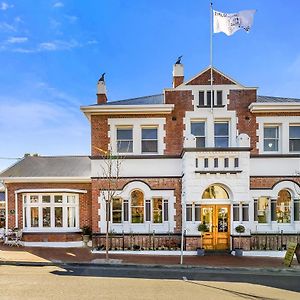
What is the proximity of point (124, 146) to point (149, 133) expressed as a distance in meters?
1.62

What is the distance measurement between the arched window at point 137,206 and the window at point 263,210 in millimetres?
6502

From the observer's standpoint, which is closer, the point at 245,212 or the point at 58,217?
the point at 245,212

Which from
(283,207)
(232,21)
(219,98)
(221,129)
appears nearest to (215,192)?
(221,129)

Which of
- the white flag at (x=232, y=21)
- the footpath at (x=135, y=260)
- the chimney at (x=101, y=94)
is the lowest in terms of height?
the footpath at (x=135, y=260)

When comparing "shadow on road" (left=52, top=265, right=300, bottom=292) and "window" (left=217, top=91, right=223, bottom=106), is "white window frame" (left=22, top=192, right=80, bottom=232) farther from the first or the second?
"window" (left=217, top=91, right=223, bottom=106)

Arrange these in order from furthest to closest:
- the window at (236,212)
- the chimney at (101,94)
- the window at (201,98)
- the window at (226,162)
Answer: the chimney at (101,94) → the window at (201,98) → the window at (226,162) → the window at (236,212)

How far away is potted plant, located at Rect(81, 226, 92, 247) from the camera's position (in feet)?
57.7

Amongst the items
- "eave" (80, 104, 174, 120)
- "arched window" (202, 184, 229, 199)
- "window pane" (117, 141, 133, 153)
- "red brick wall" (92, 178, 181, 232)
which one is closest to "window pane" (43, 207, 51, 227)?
"red brick wall" (92, 178, 181, 232)

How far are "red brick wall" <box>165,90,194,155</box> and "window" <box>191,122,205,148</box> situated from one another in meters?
0.67

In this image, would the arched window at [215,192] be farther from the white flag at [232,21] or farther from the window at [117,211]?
the white flag at [232,21]

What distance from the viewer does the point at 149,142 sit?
17578 mm

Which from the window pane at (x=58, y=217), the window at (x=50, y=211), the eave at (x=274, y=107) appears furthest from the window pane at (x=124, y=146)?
the eave at (x=274, y=107)

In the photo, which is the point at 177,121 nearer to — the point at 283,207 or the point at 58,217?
the point at 283,207

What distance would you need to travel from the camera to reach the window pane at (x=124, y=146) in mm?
17531
